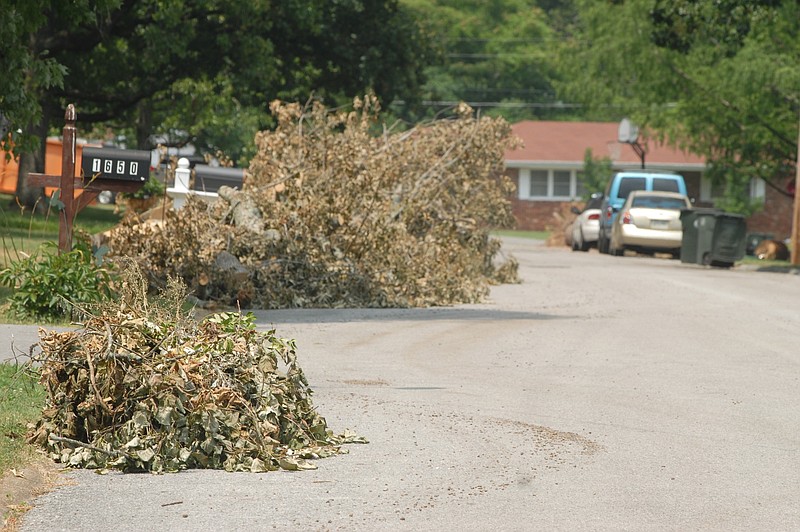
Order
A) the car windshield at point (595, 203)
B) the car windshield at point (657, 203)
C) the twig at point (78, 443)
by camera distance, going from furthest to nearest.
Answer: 1. the car windshield at point (595, 203)
2. the car windshield at point (657, 203)
3. the twig at point (78, 443)

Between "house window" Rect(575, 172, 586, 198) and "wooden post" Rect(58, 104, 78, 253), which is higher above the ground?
"house window" Rect(575, 172, 586, 198)

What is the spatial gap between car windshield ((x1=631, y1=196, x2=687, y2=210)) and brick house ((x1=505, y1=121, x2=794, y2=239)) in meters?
26.2

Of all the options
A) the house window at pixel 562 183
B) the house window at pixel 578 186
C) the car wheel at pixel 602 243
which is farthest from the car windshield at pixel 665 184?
the house window at pixel 562 183

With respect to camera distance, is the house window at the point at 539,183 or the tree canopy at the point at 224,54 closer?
the tree canopy at the point at 224,54

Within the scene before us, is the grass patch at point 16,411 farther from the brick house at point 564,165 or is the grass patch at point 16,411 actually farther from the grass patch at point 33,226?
the brick house at point 564,165

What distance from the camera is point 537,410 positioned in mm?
10141

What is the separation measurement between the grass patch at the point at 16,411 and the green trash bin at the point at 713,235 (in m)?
24.1

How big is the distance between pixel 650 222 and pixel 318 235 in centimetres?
1846

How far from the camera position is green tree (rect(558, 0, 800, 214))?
33.3 metres

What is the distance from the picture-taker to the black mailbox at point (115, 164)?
565 inches

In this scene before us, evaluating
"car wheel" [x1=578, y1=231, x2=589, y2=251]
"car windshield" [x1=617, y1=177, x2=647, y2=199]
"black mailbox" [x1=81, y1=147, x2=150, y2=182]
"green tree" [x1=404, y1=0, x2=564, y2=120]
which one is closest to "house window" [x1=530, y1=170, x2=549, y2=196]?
"green tree" [x1=404, y1=0, x2=564, y2=120]

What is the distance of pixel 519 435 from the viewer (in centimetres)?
901

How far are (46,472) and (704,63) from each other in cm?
3858

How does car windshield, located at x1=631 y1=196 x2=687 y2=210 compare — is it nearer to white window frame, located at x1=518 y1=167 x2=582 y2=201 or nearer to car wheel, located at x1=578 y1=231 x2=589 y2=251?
car wheel, located at x1=578 y1=231 x2=589 y2=251
